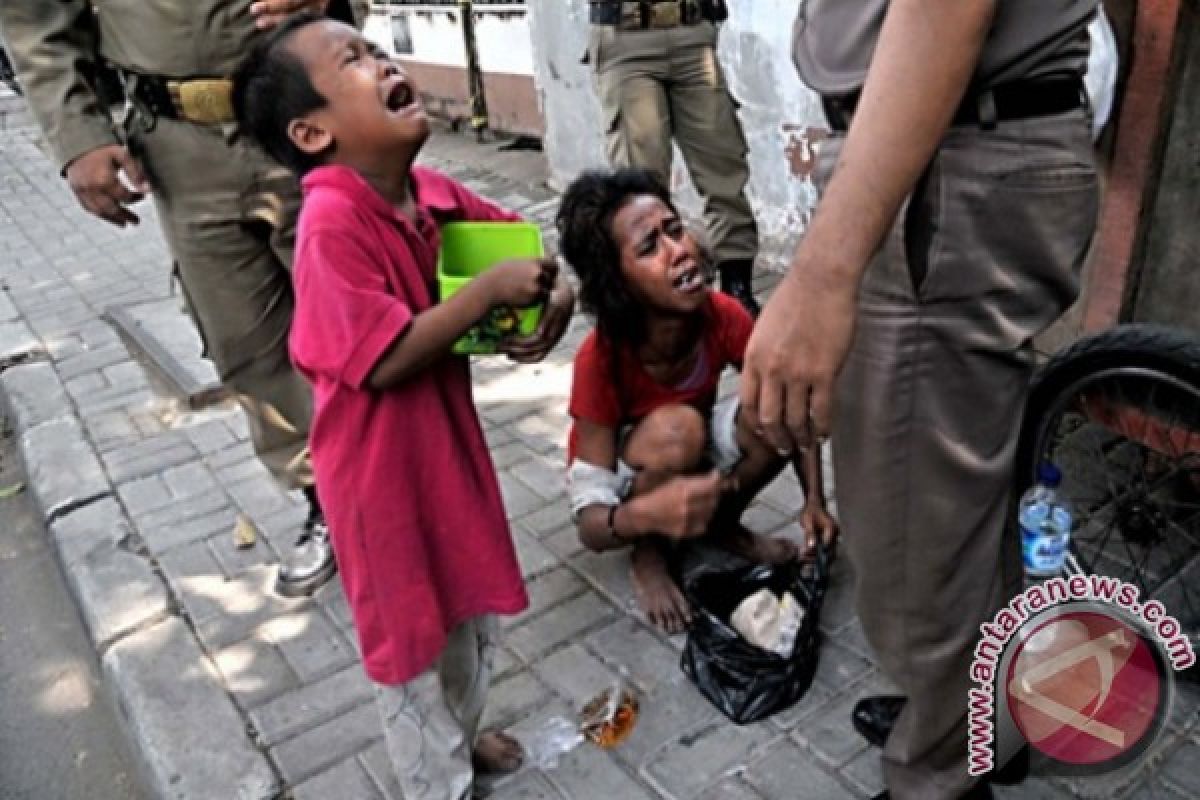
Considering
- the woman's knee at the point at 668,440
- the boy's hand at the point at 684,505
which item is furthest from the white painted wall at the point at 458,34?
the boy's hand at the point at 684,505

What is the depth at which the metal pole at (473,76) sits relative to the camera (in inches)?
301

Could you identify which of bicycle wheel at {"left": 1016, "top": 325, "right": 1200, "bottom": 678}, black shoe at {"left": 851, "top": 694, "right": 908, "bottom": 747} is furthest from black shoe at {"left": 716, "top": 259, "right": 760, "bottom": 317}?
black shoe at {"left": 851, "top": 694, "right": 908, "bottom": 747}

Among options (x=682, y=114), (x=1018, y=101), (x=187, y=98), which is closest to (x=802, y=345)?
(x=1018, y=101)

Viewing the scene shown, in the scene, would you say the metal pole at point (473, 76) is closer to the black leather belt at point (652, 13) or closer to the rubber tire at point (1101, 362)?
the black leather belt at point (652, 13)

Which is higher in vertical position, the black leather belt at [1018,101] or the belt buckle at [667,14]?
the black leather belt at [1018,101]

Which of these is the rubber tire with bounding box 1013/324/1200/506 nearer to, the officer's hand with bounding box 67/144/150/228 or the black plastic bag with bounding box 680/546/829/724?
the black plastic bag with bounding box 680/546/829/724

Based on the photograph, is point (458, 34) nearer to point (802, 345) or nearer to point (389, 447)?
point (389, 447)

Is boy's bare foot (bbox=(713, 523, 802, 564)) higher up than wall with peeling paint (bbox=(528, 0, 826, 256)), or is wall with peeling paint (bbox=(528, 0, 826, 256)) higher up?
wall with peeling paint (bbox=(528, 0, 826, 256))

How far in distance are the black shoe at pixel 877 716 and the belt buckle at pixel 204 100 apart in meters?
2.06

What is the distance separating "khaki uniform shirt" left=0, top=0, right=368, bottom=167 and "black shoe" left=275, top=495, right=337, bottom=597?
47.0 inches

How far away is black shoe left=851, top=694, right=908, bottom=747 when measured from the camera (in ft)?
6.71

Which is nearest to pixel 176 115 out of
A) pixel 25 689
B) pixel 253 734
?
pixel 253 734

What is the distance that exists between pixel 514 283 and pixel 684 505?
1037 millimetres

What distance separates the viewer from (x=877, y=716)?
2.07 metres
